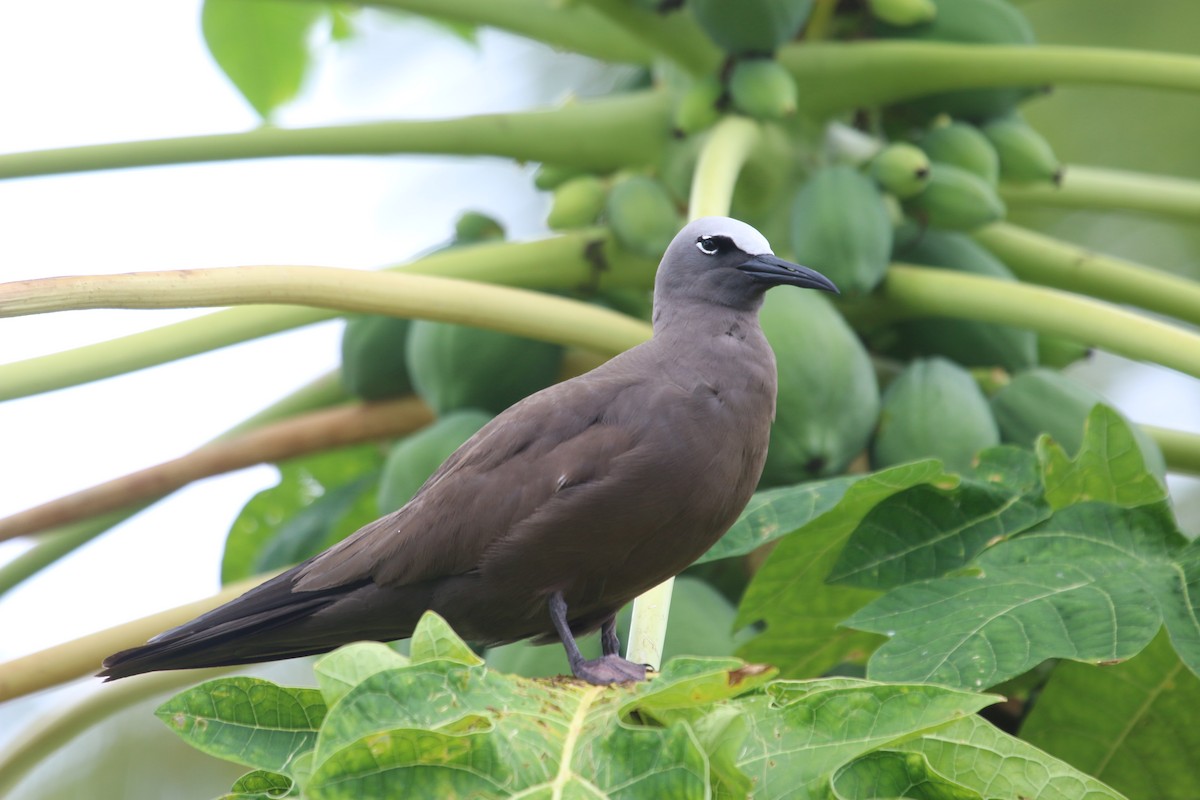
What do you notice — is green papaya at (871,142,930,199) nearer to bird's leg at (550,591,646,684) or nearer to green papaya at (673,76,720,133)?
green papaya at (673,76,720,133)

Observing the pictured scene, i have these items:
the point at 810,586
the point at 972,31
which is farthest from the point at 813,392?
the point at 972,31

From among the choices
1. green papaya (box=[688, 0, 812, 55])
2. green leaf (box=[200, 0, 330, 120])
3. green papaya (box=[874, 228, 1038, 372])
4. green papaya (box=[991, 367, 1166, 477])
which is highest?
green leaf (box=[200, 0, 330, 120])

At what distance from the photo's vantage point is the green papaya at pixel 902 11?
2600 mm

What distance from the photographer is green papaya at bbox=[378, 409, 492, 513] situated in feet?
7.73

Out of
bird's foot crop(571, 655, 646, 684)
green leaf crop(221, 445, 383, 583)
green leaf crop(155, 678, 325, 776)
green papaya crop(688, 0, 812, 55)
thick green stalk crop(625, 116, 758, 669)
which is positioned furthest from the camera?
green leaf crop(221, 445, 383, 583)

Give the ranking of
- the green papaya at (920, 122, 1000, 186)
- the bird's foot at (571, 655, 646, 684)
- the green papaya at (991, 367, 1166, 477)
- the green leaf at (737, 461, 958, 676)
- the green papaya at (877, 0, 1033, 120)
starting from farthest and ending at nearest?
the green papaya at (877, 0, 1033, 120) → the green papaya at (920, 122, 1000, 186) → the green papaya at (991, 367, 1166, 477) → the green leaf at (737, 461, 958, 676) → the bird's foot at (571, 655, 646, 684)

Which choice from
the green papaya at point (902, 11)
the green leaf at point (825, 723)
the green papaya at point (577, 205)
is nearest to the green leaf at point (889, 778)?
the green leaf at point (825, 723)

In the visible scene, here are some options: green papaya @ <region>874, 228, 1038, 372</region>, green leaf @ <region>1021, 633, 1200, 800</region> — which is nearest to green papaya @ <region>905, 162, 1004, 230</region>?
green papaya @ <region>874, 228, 1038, 372</region>

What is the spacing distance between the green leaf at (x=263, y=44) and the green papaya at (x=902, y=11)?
4.72 feet

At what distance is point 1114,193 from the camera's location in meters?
2.78

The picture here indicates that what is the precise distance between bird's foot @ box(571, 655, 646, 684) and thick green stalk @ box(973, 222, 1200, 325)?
1.34 metres

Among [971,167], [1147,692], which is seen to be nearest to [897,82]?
[971,167]

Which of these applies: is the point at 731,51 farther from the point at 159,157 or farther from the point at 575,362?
the point at 159,157

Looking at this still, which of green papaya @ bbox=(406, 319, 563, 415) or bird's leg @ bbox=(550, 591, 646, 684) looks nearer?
bird's leg @ bbox=(550, 591, 646, 684)
